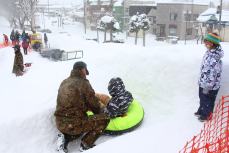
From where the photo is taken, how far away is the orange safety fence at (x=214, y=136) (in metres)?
3.85

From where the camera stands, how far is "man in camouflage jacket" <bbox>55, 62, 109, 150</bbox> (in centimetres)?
511

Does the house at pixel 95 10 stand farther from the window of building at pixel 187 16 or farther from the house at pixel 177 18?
the window of building at pixel 187 16

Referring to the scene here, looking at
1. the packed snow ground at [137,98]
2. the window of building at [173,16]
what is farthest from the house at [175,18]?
the packed snow ground at [137,98]

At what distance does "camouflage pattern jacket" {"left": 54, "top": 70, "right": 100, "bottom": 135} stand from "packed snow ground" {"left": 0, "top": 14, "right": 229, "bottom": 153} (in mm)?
582

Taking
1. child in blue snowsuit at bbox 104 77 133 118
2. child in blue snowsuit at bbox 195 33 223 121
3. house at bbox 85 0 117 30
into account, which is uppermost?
house at bbox 85 0 117 30

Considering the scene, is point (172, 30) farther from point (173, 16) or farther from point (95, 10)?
point (95, 10)

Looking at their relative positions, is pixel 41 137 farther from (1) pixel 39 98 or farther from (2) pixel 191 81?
(2) pixel 191 81

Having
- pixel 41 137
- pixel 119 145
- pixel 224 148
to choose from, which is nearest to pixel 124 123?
pixel 119 145

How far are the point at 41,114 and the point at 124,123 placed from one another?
6.06 feet

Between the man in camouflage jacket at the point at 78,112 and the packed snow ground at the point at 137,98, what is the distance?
1.19ft

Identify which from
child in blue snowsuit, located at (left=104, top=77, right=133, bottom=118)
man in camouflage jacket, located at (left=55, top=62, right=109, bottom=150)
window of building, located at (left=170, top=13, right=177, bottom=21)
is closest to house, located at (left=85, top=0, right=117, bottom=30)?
window of building, located at (left=170, top=13, right=177, bottom=21)

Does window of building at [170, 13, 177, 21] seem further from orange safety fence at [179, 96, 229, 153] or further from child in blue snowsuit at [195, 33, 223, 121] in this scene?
child in blue snowsuit at [195, 33, 223, 121]

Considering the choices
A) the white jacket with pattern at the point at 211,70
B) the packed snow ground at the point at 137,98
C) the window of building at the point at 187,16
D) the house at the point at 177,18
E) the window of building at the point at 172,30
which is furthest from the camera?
the window of building at the point at 172,30

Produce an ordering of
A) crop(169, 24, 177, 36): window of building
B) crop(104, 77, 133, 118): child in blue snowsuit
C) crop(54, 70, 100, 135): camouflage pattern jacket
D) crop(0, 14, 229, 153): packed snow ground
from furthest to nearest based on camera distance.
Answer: crop(169, 24, 177, 36): window of building, crop(104, 77, 133, 118): child in blue snowsuit, crop(54, 70, 100, 135): camouflage pattern jacket, crop(0, 14, 229, 153): packed snow ground
